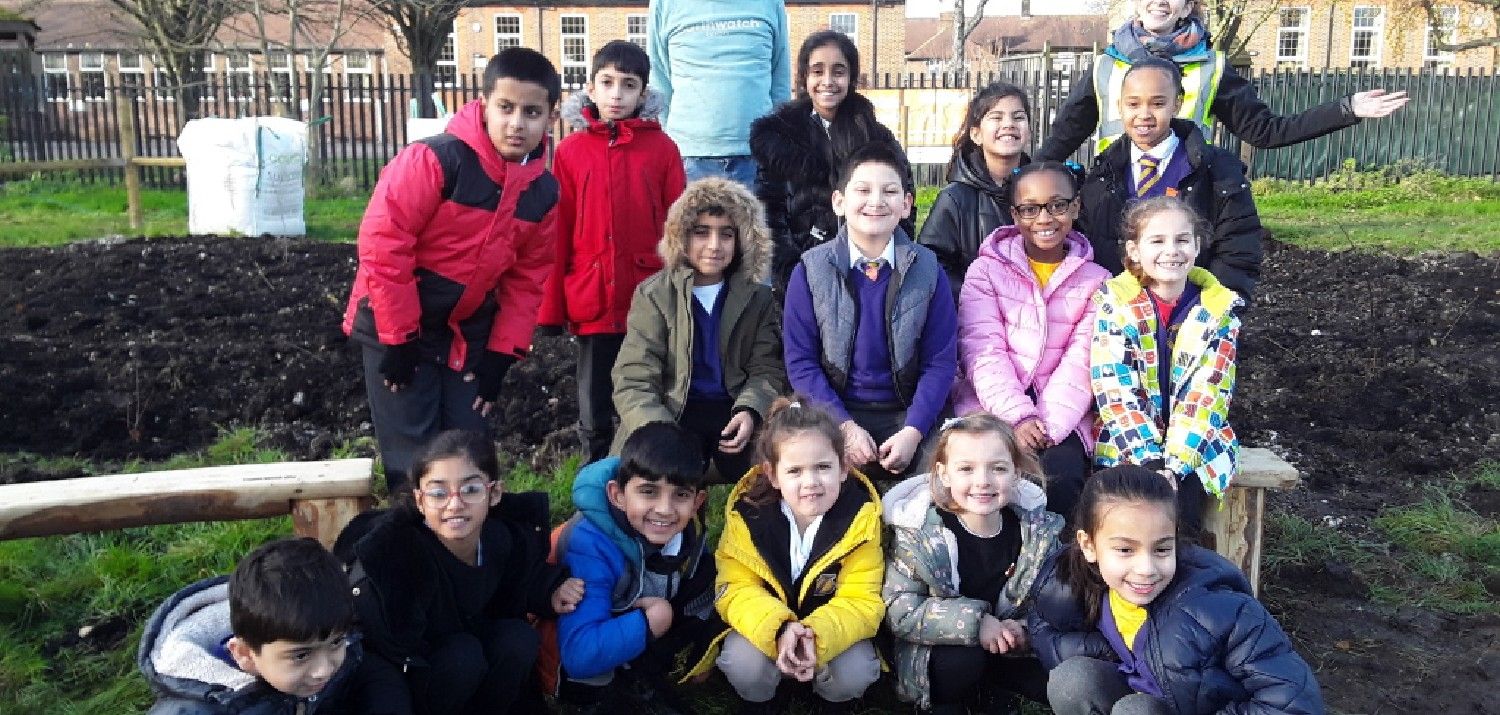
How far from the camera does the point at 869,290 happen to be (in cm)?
379

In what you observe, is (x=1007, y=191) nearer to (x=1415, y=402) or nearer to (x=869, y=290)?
(x=869, y=290)

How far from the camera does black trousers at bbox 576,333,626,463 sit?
4.30 meters

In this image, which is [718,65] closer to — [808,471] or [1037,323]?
[1037,323]

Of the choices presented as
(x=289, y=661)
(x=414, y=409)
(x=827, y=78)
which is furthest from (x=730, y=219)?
(x=289, y=661)

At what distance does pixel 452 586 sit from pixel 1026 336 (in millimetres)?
2018

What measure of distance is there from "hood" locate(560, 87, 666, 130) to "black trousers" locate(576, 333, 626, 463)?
786 millimetres

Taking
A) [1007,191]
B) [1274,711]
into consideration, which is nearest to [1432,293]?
[1007,191]

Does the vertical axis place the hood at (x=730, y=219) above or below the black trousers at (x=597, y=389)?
above

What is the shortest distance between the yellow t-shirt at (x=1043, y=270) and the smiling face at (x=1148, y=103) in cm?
65

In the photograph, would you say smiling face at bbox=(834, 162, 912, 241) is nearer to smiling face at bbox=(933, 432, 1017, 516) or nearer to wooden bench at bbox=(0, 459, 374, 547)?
smiling face at bbox=(933, 432, 1017, 516)

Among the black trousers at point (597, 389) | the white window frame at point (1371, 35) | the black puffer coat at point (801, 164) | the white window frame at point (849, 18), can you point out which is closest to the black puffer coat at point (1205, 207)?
the black puffer coat at point (801, 164)

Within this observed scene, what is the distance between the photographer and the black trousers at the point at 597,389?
430 centimetres

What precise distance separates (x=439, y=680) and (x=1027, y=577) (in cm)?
159

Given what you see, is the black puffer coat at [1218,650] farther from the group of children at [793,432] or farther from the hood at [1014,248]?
the hood at [1014,248]
